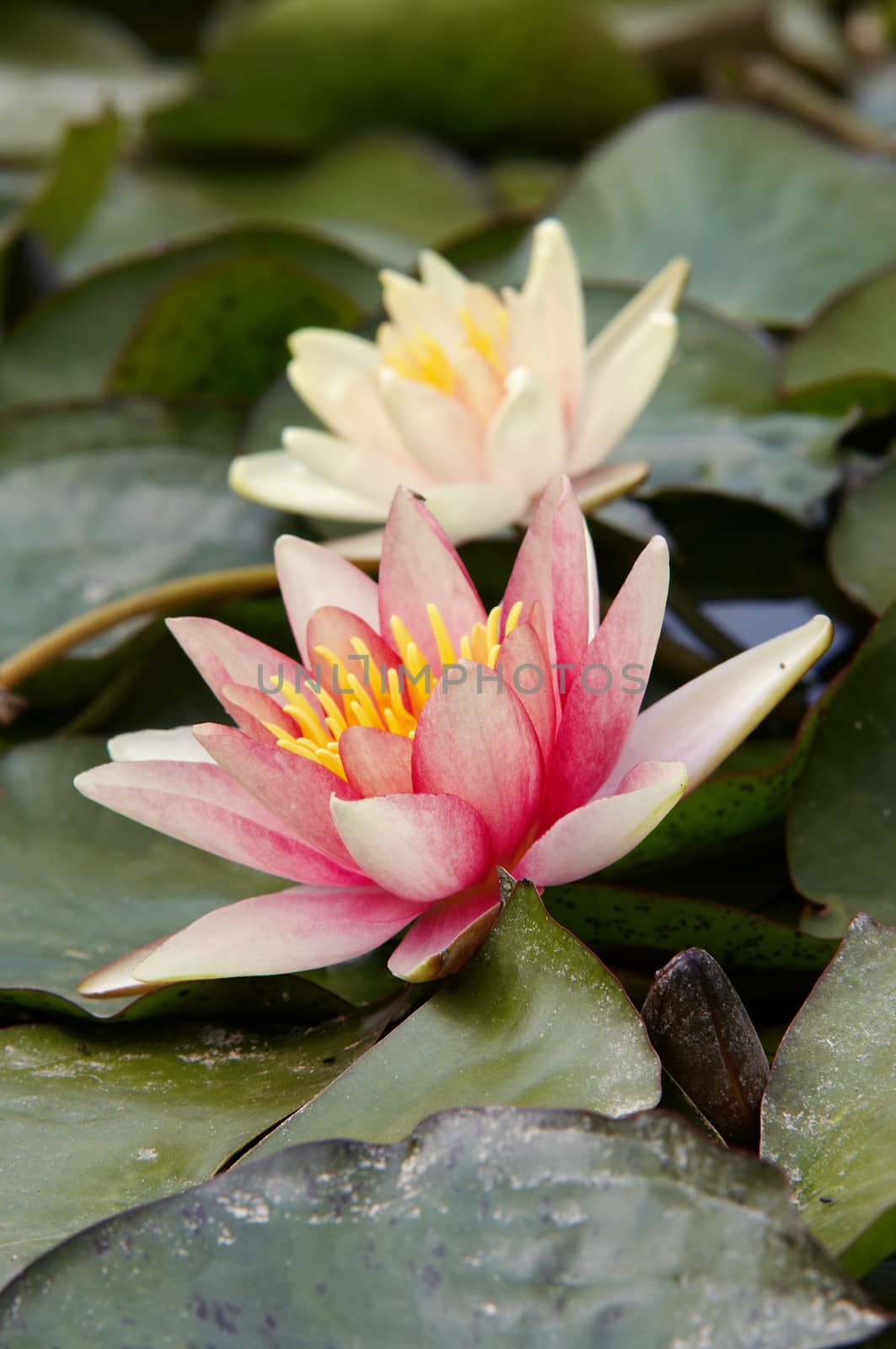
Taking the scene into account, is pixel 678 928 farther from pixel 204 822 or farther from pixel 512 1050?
pixel 204 822

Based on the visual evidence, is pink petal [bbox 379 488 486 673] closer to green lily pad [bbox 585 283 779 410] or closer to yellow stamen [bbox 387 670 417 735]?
yellow stamen [bbox 387 670 417 735]

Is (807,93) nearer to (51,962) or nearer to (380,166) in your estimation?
(380,166)

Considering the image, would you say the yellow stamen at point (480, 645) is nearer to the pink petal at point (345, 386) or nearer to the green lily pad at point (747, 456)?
the pink petal at point (345, 386)

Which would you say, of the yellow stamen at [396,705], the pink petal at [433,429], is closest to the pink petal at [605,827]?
the yellow stamen at [396,705]

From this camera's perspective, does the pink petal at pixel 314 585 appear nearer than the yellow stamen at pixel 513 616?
No

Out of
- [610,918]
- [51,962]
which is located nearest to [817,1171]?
[610,918]

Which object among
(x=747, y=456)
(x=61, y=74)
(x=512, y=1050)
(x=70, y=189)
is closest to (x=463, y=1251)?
(x=512, y=1050)

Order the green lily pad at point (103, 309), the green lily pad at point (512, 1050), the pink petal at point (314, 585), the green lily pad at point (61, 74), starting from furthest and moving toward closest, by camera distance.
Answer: the green lily pad at point (61, 74) → the green lily pad at point (103, 309) → the pink petal at point (314, 585) → the green lily pad at point (512, 1050)
